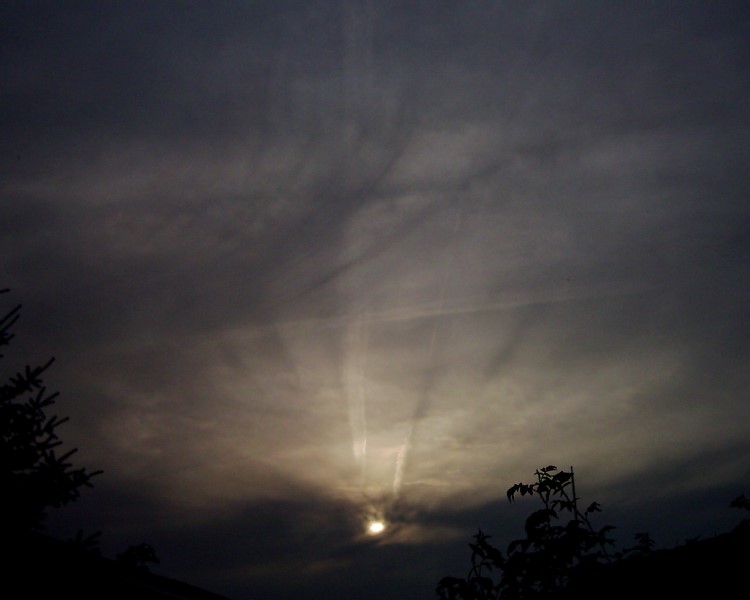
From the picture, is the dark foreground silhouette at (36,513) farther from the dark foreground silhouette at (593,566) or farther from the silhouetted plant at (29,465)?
the dark foreground silhouette at (593,566)

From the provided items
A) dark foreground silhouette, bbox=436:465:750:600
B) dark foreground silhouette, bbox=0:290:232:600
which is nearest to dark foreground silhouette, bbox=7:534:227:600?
dark foreground silhouette, bbox=0:290:232:600

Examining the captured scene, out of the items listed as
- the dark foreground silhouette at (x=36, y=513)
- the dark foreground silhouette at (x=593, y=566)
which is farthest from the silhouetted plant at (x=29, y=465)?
the dark foreground silhouette at (x=593, y=566)

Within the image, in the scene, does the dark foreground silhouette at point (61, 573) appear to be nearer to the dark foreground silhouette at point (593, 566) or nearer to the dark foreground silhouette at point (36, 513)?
the dark foreground silhouette at point (36, 513)

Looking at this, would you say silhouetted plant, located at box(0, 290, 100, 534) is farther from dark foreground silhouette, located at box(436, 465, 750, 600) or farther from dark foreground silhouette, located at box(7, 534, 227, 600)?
dark foreground silhouette, located at box(436, 465, 750, 600)

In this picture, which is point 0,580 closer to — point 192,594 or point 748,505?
point 192,594

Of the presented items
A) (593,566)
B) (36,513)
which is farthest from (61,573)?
(593,566)

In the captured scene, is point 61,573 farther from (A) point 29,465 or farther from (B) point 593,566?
(B) point 593,566

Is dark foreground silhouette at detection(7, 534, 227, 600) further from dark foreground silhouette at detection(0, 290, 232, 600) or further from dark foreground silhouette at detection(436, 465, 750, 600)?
dark foreground silhouette at detection(436, 465, 750, 600)

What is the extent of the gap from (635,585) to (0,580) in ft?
26.4

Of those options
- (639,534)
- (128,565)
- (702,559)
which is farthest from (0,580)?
(639,534)

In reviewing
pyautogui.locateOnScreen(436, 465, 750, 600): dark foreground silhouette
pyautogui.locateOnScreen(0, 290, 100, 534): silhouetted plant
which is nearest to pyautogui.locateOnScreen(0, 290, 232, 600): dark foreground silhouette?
pyautogui.locateOnScreen(0, 290, 100, 534): silhouetted plant

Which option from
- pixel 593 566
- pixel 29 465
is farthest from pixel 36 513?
pixel 593 566

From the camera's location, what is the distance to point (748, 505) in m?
9.59

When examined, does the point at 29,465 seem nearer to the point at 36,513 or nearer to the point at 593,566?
the point at 36,513
